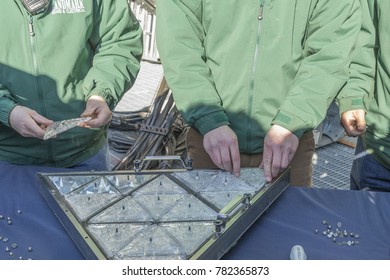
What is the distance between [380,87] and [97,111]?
121cm

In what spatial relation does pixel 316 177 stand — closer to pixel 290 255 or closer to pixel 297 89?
pixel 297 89

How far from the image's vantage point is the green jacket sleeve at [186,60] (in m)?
1.80

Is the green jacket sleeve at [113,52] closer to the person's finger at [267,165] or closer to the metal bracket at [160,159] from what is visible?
the metal bracket at [160,159]

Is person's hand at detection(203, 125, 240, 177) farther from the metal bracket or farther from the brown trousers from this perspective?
the brown trousers

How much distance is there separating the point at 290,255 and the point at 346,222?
0.30 metres

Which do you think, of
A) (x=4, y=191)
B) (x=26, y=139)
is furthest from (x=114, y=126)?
(x=4, y=191)

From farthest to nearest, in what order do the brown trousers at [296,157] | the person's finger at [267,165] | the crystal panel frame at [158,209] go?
1. the brown trousers at [296,157]
2. the person's finger at [267,165]
3. the crystal panel frame at [158,209]

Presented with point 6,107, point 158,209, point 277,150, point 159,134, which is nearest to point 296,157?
point 277,150

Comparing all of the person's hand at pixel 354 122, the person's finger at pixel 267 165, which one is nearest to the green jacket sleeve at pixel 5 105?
the person's finger at pixel 267 165

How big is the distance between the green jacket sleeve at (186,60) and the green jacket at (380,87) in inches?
27.5

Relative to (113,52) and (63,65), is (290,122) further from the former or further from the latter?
(63,65)

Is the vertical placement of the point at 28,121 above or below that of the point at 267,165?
above

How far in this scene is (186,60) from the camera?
1.81m

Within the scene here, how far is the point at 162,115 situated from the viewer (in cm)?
389
